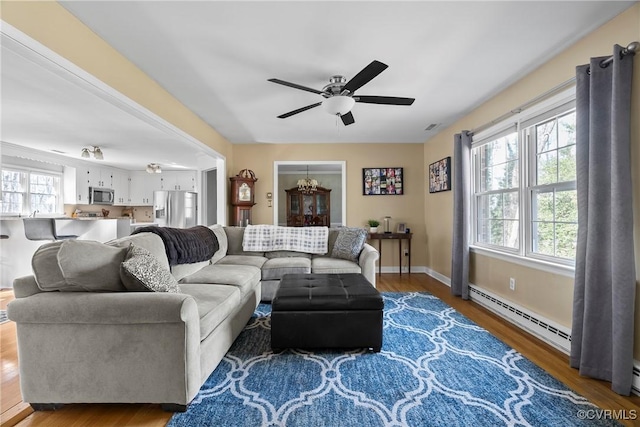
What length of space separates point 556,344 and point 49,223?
20.5ft

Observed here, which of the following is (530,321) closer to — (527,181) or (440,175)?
(527,181)

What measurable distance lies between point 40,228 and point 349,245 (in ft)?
14.6

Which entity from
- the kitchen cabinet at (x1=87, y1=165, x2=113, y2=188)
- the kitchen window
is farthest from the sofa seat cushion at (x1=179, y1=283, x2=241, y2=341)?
the kitchen cabinet at (x1=87, y1=165, x2=113, y2=188)

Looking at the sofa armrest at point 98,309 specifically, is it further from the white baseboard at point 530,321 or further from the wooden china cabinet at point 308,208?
the wooden china cabinet at point 308,208

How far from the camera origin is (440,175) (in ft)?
15.1

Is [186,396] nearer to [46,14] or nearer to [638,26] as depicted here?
[46,14]

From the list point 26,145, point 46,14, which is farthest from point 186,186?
point 46,14

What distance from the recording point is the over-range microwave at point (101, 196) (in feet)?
22.3

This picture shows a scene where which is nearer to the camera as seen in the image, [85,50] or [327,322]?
[85,50]

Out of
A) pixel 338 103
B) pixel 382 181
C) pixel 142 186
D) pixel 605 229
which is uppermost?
pixel 338 103

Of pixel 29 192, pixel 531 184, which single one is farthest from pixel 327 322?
pixel 29 192

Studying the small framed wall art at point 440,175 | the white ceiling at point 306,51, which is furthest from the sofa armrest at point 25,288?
the small framed wall art at point 440,175

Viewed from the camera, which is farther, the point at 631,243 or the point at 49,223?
the point at 49,223

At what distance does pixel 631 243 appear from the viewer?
171 centimetres
